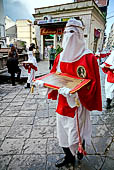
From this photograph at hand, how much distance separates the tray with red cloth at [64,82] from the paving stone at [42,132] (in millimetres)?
1479

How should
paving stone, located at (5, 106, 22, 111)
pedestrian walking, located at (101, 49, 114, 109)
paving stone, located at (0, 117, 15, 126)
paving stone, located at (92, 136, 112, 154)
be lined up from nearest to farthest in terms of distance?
paving stone, located at (92, 136, 112, 154), paving stone, located at (0, 117, 15, 126), pedestrian walking, located at (101, 49, 114, 109), paving stone, located at (5, 106, 22, 111)

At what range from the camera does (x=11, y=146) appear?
2.18 meters

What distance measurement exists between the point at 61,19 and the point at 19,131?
12.4m

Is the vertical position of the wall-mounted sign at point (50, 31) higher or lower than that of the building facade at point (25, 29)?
lower

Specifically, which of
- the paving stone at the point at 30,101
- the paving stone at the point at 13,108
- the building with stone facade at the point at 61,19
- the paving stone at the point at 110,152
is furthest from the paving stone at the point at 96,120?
the building with stone facade at the point at 61,19

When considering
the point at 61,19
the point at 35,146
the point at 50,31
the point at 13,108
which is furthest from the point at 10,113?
the point at 50,31

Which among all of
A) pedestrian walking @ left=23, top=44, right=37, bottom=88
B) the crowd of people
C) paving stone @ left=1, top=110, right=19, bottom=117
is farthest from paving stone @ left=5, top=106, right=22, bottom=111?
the crowd of people

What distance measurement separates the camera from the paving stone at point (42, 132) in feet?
8.07

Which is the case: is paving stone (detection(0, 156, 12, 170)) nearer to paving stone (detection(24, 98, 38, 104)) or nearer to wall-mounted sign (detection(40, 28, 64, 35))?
paving stone (detection(24, 98, 38, 104))

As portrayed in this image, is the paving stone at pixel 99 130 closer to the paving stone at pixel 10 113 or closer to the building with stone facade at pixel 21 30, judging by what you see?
the paving stone at pixel 10 113

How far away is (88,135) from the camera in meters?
1.69

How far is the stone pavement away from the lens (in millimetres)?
1848

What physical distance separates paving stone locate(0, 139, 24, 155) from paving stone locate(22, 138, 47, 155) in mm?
102

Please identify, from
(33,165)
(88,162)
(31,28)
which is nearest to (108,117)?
(88,162)
